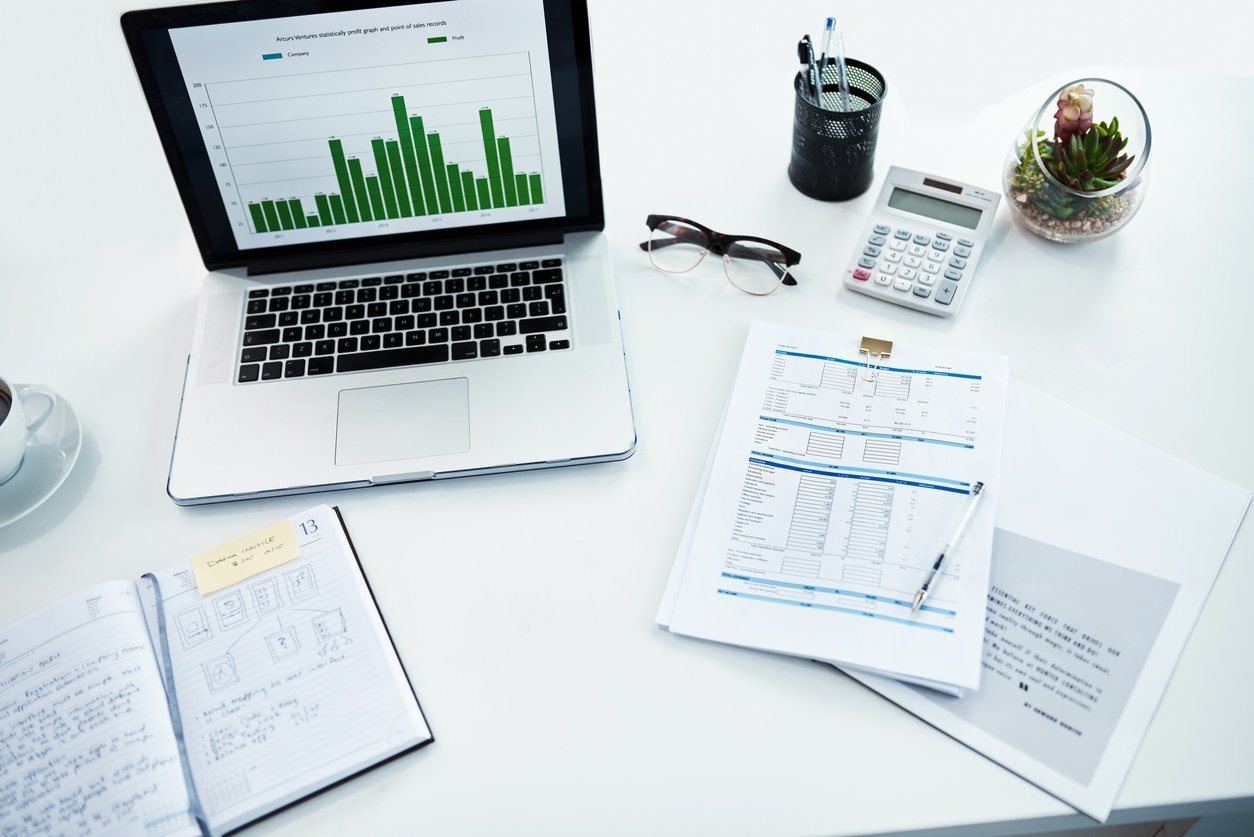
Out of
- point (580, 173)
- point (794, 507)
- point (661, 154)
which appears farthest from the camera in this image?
point (661, 154)

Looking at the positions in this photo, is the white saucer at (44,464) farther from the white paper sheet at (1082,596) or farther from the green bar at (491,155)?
the white paper sheet at (1082,596)

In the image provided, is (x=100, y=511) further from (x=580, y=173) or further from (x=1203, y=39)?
(x=1203, y=39)

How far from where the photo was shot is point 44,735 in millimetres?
758

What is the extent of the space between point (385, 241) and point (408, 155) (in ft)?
0.34

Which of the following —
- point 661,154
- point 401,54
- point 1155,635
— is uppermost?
point 401,54

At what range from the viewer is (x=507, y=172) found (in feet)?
3.27

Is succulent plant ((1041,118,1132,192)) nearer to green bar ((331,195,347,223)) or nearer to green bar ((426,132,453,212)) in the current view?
green bar ((426,132,453,212))


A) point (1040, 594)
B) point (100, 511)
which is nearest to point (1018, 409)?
point (1040, 594)

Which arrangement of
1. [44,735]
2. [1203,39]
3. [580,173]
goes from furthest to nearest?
[1203,39] → [580,173] → [44,735]

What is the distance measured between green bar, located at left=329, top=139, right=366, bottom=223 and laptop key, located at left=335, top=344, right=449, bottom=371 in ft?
0.49

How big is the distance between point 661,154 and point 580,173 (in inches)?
8.4

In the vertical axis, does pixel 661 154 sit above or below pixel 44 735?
above

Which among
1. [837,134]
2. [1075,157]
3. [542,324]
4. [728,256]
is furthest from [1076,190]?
[542,324]

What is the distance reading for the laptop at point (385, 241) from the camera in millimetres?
900
